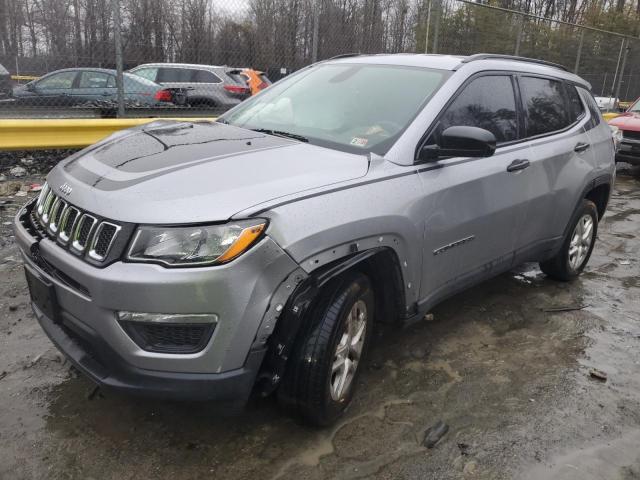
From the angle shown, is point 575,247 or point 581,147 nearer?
point 581,147

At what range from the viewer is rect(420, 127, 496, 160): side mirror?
296 centimetres

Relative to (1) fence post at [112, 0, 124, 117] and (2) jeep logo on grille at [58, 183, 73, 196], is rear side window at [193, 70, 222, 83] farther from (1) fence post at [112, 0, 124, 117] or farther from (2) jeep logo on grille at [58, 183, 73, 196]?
(2) jeep logo on grille at [58, 183, 73, 196]

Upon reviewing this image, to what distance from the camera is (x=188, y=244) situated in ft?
7.23

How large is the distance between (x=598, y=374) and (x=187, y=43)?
650cm

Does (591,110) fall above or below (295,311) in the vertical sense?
above

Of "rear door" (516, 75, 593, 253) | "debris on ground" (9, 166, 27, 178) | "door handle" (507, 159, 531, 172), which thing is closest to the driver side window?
"debris on ground" (9, 166, 27, 178)

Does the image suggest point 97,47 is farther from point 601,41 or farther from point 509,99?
point 601,41

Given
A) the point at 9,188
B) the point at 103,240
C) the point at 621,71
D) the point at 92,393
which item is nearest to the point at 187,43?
the point at 9,188

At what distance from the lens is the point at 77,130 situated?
7410mm

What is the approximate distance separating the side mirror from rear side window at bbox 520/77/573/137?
43.6 inches

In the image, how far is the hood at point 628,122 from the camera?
10242mm

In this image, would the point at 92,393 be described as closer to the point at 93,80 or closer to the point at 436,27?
the point at 93,80

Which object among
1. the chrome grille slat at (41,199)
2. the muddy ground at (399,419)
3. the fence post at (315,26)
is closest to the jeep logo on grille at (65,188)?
the chrome grille slat at (41,199)

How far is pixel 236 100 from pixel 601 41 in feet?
33.5
